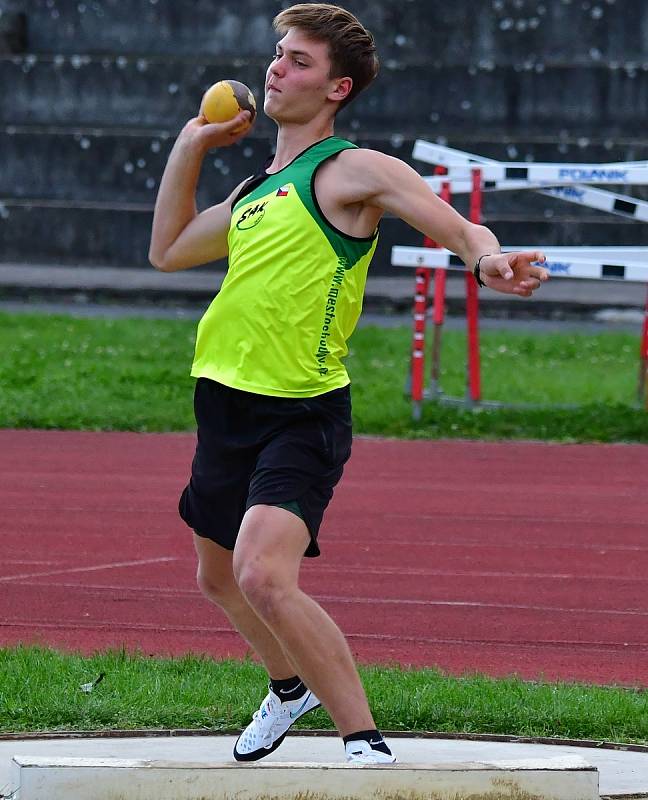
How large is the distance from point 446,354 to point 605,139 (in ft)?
27.7

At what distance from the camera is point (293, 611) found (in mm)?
4117

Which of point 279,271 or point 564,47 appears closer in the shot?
point 279,271

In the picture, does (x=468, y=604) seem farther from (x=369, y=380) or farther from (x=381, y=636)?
(x=369, y=380)

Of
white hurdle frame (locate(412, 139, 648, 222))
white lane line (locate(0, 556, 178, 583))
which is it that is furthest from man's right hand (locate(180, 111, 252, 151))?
white hurdle frame (locate(412, 139, 648, 222))

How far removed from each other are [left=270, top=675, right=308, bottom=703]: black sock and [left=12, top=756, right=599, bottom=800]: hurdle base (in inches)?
20.1

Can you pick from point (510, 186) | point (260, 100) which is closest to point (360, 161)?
point (510, 186)

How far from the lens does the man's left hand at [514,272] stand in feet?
13.0

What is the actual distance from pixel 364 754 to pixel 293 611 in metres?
0.42

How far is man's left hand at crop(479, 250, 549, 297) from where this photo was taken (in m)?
3.96

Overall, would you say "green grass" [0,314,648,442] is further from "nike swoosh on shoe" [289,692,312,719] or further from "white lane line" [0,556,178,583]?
"nike swoosh on shoe" [289,692,312,719]

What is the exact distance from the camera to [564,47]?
2500cm

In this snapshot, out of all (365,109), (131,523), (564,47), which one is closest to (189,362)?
(131,523)

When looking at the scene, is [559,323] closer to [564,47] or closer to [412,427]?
[564,47]

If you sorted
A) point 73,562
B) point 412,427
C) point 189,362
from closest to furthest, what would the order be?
point 73,562 → point 412,427 → point 189,362
